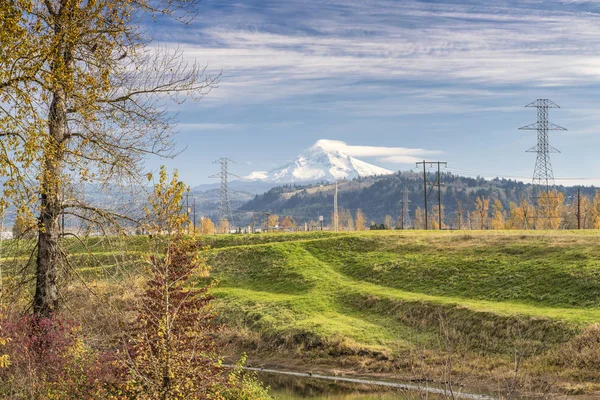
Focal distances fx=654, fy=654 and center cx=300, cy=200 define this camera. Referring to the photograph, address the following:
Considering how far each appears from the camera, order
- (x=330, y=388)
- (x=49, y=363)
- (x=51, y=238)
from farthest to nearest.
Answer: (x=330, y=388)
(x=51, y=238)
(x=49, y=363)

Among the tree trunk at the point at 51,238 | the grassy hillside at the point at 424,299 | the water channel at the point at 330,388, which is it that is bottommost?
the water channel at the point at 330,388

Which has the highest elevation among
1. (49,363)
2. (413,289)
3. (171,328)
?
(171,328)

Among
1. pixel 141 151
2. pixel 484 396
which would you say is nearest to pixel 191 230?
pixel 141 151

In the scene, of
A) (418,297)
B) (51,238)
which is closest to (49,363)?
(51,238)

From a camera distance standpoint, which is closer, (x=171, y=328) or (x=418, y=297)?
(x=171, y=328)

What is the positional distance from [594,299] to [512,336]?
22.3ft

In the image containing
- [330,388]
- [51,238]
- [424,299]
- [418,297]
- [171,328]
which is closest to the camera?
[171,328]

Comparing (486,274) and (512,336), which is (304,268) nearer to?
(486,274)

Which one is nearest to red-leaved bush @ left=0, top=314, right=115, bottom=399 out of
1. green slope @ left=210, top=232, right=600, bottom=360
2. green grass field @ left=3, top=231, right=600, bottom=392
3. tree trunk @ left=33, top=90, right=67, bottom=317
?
tree trunk @ left=33, top=90, right=67, bottom=317

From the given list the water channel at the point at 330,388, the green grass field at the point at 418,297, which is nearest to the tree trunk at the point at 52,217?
the green grass field at the point at 418,297

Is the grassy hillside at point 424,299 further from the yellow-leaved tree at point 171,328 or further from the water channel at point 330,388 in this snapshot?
the yellow-leaved tree at point 171,328

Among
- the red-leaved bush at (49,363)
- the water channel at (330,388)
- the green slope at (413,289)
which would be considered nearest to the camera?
the red-leaved bush at (49,363)

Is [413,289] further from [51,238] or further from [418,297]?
[51,238]

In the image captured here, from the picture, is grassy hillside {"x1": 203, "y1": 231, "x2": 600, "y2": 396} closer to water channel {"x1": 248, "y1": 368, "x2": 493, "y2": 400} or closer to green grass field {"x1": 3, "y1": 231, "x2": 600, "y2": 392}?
green grass field {"x1": 3, "y1": 231, "x2": 600, "y2": 392}
